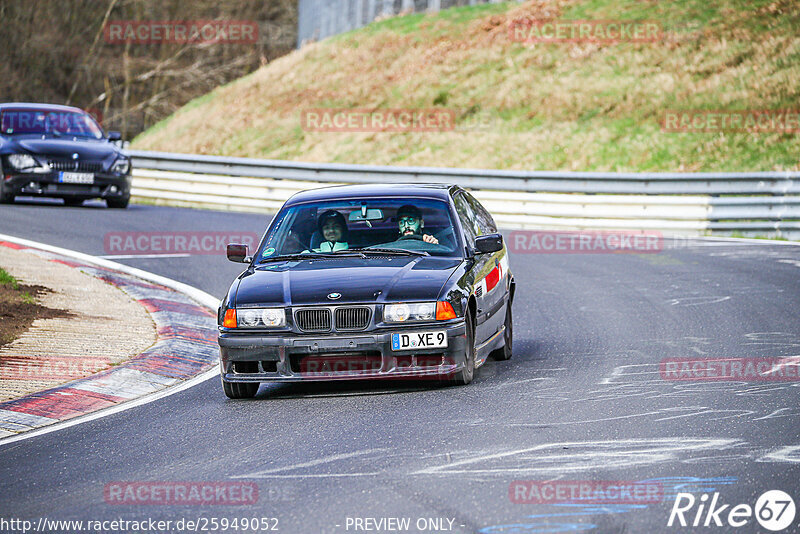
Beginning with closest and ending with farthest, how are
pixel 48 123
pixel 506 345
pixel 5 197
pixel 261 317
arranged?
pixel 261 317, pixel 506 345, pixel 5 197, pixel 48 123

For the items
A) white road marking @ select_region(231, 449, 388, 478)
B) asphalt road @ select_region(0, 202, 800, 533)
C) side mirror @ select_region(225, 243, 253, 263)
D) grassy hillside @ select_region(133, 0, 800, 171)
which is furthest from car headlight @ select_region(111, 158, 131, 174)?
white road marking @ select_region(231, 449, 388, 478)

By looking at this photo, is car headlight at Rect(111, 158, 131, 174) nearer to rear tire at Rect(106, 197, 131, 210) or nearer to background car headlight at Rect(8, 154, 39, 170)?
rear tire at Rect(106, 197, 131, 210)

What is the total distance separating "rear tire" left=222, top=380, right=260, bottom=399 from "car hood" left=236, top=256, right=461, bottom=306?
57 centimetres

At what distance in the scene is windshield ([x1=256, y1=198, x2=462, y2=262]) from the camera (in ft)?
30.9

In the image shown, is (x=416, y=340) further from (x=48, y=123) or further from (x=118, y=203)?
(x=48, y=123)

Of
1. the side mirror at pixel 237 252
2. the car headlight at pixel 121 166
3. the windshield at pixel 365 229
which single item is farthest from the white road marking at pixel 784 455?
the car headlight at pixel 121 166

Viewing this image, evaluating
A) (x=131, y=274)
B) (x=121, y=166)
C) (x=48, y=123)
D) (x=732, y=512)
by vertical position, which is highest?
(x=48, y=123)

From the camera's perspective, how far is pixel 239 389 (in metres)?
8.61

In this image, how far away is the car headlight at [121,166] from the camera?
21734mm

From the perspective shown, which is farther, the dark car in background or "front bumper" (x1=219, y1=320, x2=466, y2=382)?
the dark car in background

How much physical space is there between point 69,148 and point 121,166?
93 centimetres

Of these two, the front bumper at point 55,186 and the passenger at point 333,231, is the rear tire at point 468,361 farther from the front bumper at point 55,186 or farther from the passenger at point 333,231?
the front bumper at point 55,186

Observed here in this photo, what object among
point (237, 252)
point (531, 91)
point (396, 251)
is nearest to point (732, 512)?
point (396, 251)

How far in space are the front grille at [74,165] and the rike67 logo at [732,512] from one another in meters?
17.4
